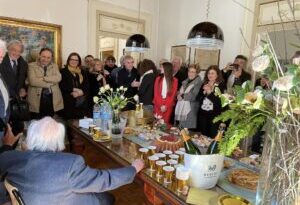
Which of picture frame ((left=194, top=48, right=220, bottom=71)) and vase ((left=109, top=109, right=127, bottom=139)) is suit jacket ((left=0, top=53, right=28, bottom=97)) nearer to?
vase ((left=109, top=109, right=127, bottom=139))

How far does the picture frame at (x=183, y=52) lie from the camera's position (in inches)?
204

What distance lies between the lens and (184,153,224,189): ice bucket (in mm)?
1352

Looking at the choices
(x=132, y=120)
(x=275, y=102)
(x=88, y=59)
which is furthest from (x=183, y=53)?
(x=275, y=102)

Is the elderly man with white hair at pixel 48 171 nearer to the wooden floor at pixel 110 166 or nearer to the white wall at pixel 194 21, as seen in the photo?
the wooden floor at pixel 110 166

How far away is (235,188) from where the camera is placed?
1.44 m

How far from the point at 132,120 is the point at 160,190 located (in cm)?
136

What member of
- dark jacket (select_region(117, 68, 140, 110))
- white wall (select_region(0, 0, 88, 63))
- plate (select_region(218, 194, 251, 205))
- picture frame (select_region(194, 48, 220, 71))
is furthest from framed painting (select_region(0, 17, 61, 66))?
plate (select_region(218, 194, 251, 205))

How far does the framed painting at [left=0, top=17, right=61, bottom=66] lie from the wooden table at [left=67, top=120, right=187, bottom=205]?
2134 millimetres

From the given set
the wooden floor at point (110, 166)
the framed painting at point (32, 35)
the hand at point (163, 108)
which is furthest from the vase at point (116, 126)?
the framed painting at point (32, 35)

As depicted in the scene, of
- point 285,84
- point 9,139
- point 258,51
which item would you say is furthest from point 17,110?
point 285,84

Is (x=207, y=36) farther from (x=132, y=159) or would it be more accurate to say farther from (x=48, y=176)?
(x=48, y=176)

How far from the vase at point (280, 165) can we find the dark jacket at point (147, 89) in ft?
9.39

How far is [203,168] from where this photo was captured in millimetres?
1361

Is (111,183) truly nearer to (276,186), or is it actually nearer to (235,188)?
(235,188)
